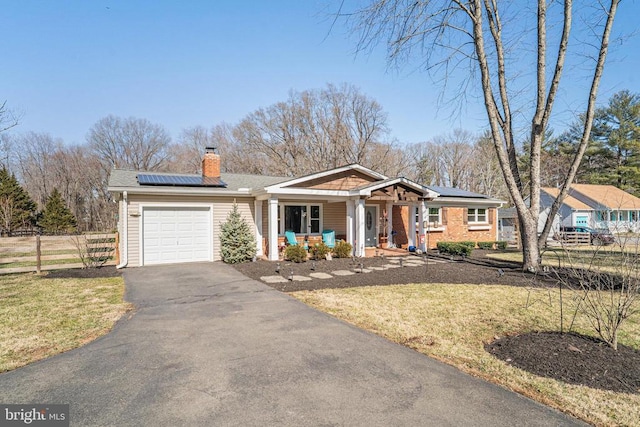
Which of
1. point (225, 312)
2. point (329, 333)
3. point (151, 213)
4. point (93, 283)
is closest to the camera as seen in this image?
point (329, 333)

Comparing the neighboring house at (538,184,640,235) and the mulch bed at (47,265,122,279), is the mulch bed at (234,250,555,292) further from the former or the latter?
the neighboring house at (538,184,640,235)

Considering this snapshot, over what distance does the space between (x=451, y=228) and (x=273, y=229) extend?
11.1 m

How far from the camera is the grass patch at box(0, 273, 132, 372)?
15.0 ft

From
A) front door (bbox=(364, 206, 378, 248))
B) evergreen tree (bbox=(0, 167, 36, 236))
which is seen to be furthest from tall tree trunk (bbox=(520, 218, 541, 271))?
evergreen tree (bbox=(0, 167, 36, 236))

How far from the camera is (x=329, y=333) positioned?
5152mm

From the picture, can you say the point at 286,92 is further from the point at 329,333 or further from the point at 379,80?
the point at 329,333

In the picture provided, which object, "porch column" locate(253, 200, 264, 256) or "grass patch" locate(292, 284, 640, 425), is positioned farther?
"porch column" locate(253, 200, 264, 256)

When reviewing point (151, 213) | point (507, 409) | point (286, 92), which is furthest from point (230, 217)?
point (286, 92)

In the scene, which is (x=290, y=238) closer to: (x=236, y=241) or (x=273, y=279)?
(x=236, y=241)

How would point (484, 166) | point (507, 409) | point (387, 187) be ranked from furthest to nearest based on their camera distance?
point (484, 166) < point (387, 187) < point (507, 409)

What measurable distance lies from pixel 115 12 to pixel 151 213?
21.3 feet

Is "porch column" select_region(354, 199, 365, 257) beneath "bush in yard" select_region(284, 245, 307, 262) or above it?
above

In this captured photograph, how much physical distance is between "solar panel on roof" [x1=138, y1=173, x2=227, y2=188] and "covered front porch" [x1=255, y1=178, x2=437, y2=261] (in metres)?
2.08

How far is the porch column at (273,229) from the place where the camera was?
514 inches
